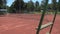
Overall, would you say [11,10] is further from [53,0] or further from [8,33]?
[53,0]

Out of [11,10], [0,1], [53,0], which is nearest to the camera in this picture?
[53,0]

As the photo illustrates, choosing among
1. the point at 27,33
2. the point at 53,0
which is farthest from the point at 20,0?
the point at 53,0

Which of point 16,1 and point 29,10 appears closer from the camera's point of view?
point 16,1

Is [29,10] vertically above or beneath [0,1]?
beneath

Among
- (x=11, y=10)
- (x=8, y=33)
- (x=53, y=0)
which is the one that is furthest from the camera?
(x=11, y=10)

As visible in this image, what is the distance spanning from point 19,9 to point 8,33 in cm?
6913

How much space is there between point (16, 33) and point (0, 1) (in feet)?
160

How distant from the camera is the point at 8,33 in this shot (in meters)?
9.73

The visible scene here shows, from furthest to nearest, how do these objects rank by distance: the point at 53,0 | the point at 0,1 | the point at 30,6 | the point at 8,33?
1. the point at 30,6
2. the point at 0,1
3. the point at 8,33
4. the point at 53,0

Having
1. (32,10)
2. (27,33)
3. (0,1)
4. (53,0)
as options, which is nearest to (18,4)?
(32,10)

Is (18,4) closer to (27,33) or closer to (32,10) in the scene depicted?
(32,10)

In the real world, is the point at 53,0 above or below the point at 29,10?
above

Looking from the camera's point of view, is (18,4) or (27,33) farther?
(18,4)

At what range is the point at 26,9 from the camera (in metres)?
80.4
